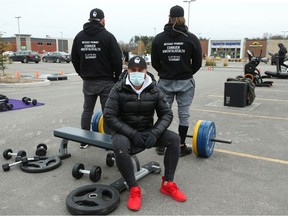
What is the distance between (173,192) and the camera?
10.8 ft

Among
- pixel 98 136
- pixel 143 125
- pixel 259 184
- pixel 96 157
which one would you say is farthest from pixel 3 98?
pixel 259 184

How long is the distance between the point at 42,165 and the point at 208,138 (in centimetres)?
231

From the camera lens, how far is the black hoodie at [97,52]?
4.42 m

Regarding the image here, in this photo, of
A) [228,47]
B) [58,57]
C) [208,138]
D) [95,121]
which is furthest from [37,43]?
[208,138]

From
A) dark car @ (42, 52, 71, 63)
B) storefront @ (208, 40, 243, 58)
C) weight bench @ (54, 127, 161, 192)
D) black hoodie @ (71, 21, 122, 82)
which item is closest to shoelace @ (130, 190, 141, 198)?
weight bench @ (54, 127, 161, 192)

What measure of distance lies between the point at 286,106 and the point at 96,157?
21.1 feet

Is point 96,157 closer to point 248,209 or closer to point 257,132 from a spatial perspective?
point 248,209

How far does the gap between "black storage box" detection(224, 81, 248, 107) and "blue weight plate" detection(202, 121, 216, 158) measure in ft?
13.8

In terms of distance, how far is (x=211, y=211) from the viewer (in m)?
3.02

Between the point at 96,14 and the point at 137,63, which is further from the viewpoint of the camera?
the point at 96,14

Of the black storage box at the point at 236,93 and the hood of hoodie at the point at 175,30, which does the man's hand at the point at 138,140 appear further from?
the black storage box at the point at 236,93

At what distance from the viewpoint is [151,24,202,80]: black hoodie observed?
13.9 feet

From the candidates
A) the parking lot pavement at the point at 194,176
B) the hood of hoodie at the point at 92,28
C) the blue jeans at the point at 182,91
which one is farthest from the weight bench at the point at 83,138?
the hood of hoodie at the point at 92,28

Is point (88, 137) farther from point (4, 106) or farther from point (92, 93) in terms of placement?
point (4, 106)
